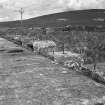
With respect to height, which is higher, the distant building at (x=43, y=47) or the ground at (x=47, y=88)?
the distant building at (x=43, y=47)

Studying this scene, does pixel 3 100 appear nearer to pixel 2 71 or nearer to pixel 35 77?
pixel 35 77

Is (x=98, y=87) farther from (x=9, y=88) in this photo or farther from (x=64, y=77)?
(x=9, y=88)

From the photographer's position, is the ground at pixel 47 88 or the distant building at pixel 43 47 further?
the distant building at pixel 43 47

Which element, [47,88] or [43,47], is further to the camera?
[43,47]

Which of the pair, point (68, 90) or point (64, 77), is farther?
point (64, 77)

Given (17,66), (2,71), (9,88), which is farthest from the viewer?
(17,66)

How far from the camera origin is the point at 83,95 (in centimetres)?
282

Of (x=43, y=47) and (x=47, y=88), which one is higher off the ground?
(x=43, y=47)

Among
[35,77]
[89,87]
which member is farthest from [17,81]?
[89,87]

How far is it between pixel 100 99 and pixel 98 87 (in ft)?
1.32

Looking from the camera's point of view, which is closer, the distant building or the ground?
the ground

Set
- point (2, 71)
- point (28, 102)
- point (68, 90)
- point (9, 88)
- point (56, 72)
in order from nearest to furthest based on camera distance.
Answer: point (28, 102), point (68, 90), point (9, 88), point (56, 72), point (2, 71)

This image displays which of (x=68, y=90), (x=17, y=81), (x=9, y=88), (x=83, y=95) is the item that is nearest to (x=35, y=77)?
(x=17, y=81)

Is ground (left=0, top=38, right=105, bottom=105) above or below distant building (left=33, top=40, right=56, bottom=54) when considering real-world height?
below
